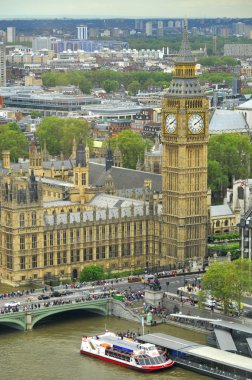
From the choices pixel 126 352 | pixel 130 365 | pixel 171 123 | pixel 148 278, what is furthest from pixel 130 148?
pixel 130 365

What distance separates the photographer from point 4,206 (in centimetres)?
11088

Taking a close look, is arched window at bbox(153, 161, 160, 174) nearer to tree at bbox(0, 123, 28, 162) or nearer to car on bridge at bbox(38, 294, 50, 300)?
tree at bbox(0, 123, 28, 162)

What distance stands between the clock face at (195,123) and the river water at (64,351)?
19149mm

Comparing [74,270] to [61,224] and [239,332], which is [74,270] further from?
[239,332]

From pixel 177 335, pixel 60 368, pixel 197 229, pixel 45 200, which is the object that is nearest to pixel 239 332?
pixel 177 335

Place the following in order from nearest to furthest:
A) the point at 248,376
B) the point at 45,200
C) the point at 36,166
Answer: the point at 248,376, the point at 45,200, the point at 36,166

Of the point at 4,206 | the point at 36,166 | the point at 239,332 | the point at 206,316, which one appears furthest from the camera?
the point at 36,166

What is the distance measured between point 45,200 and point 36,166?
14760 millimetres

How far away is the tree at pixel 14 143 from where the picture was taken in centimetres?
17475

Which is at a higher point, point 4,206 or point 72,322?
point 4,206

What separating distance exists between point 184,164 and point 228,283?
19.0m

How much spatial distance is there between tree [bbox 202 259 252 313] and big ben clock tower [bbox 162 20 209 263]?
635 inches

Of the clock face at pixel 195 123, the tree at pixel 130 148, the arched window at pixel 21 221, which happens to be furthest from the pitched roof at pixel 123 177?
the tree at pixel 130 148

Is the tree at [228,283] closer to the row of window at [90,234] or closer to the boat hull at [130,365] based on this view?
the boat hull at [130,365]
